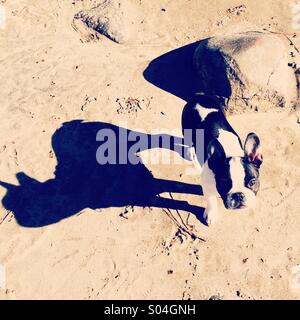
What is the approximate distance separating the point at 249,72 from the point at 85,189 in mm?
4225

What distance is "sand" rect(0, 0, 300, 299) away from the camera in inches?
284

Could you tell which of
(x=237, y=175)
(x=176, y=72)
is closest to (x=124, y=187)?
(x=237, y=175)

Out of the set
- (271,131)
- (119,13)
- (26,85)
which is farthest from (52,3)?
(271,131)

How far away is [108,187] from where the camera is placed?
8188 millimetres

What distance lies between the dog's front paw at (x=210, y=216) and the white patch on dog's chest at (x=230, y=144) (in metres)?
1.62

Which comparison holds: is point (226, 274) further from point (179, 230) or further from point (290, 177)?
point (290, 177)

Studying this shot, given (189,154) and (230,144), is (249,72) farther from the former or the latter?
(230,144)

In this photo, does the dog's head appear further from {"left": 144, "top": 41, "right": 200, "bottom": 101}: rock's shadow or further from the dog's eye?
{"left": 144, "top": 41, "right": 200, "bottom": 101}: rock's shadow

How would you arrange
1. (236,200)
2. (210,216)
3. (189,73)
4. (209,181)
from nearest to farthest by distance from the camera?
(236,200) → (209,181) → (210,216) → (189,73)

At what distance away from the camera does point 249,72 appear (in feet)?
28.4

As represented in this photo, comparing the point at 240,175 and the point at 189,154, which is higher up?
the point at 189,154

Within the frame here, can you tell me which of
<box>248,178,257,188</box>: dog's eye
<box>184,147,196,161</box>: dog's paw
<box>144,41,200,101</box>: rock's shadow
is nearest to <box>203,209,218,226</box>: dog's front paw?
<box>184,147,196,161</box>: dog's paw

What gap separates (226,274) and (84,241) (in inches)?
105

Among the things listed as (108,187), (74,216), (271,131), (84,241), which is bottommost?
(84,241)
